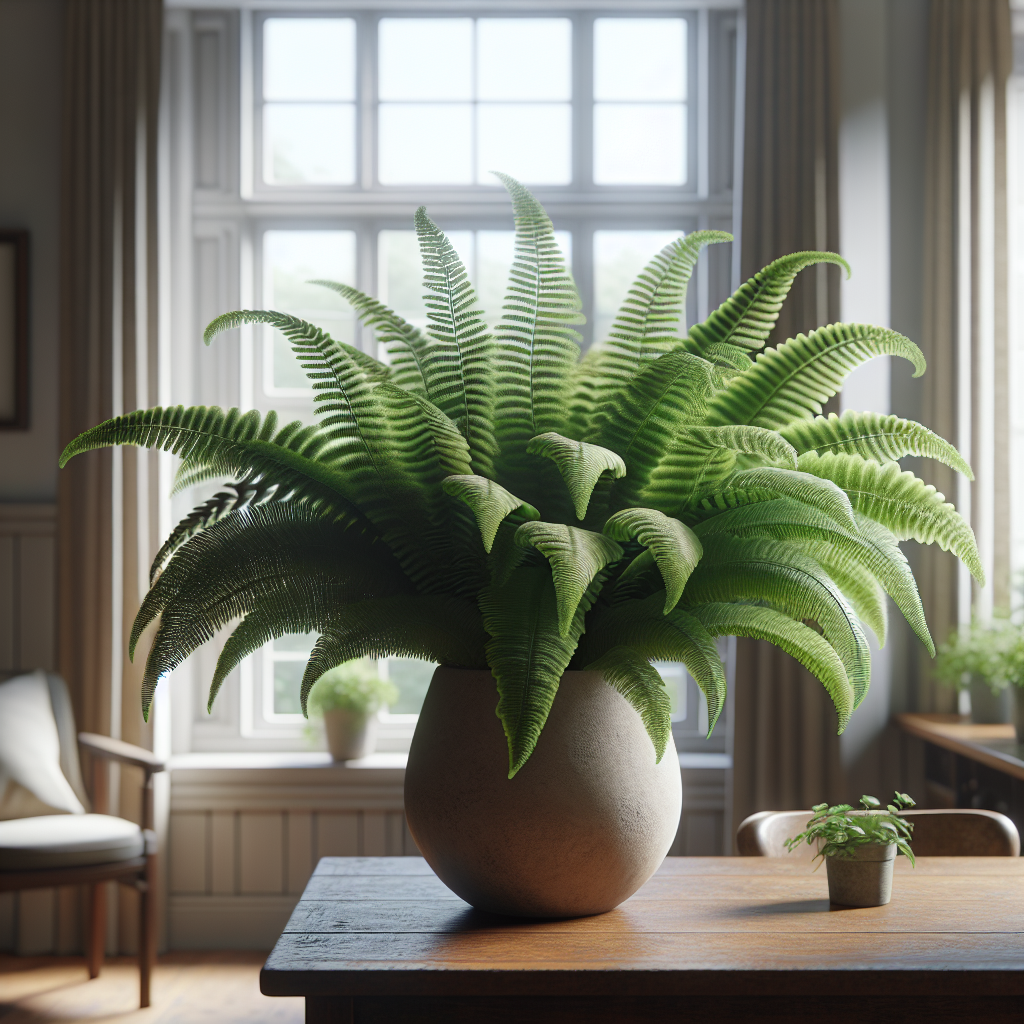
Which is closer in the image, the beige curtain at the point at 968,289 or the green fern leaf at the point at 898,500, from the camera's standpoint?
the green fern leaf at the point at 898,500

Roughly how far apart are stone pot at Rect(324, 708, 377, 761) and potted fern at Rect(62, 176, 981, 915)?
7.07 feet

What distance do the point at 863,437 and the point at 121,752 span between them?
242 centimetres

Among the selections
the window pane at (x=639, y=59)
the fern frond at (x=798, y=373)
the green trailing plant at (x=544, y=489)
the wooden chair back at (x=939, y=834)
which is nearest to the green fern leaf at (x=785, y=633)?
the green trailing plant at (x=544, y=489)

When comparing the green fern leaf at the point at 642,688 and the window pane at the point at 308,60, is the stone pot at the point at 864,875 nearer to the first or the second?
the green fern leaf at the point at 642,688

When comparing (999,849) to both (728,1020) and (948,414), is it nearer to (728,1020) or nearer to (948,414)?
(728,1020)

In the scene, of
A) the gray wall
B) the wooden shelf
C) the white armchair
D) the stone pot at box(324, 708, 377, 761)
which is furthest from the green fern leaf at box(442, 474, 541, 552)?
the gray wall

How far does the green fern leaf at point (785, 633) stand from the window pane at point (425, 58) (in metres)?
2.87

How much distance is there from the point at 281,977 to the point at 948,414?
278 cm

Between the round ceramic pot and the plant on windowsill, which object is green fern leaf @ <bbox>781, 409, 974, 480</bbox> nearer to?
the round ceramic pot

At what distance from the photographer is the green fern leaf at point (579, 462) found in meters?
0.89

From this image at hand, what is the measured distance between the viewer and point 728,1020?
3.10 ft

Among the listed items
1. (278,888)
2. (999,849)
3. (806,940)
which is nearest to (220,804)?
(278,888)

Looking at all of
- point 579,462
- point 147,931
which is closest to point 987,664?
point 579,462

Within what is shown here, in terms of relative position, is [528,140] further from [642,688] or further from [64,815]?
[642,688]
